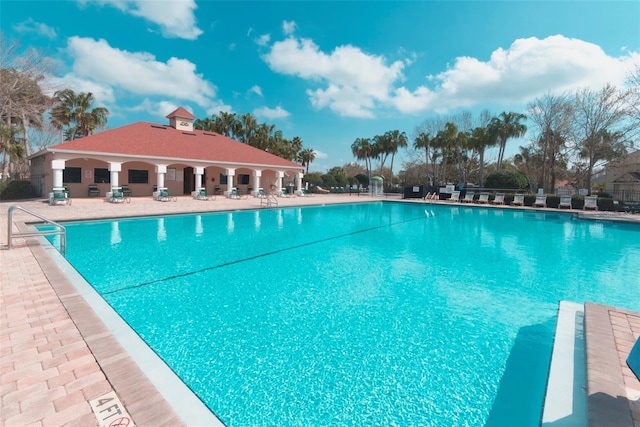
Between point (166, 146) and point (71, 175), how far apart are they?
6.50m

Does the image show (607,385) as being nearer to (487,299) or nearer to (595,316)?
(595,316)

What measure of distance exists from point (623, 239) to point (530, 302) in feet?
37.3

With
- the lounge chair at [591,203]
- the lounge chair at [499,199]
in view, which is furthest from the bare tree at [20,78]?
the lounge chair at [591,203]

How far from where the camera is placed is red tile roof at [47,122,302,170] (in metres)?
20.4

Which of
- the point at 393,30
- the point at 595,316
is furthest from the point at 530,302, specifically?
the point at 393,30

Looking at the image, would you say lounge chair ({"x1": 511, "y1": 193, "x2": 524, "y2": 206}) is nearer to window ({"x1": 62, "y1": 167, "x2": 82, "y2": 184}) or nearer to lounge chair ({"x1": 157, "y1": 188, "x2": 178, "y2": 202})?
lounge chair ({"x1": 157, "y1": 188, "x2": 178, "y2": 202})

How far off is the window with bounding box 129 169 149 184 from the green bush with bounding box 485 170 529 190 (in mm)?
30411

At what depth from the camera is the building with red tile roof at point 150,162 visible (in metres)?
20.2

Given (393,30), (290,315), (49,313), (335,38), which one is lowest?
(290,315)

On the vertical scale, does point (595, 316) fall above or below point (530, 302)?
above

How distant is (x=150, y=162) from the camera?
22125 millimetres

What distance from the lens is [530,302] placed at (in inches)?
238

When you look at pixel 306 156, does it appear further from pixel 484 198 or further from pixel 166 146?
pixel 484 198

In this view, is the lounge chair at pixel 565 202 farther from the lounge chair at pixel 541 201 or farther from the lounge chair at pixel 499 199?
the lounge chair at pixel 499 199
